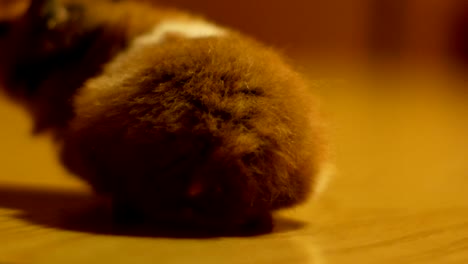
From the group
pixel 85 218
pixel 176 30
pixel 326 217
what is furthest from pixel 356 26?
pixel 85 218

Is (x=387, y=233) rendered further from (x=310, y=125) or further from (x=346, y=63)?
(x=346, y=63)

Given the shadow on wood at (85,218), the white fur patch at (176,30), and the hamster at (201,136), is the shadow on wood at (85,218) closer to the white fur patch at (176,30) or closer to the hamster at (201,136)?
the hamster at (201,136)

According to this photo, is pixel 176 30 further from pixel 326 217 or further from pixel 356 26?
pixel 356 26

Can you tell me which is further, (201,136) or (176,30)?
(176,30)

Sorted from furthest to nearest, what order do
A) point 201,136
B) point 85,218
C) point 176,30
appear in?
1. point 176,30
2. point 85,218
3. point 201,136

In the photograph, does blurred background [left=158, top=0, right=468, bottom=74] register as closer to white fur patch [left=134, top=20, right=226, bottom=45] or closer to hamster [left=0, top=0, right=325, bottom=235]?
white fur patch [left=134, top=20, right=226, bottom=45]

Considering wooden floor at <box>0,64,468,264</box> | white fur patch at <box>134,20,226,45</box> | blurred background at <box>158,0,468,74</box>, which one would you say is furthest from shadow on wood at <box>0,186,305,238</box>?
A: blurred background at <box>158,0,468,74</box>

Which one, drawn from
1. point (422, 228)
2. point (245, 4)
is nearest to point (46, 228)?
point (422, 228)
